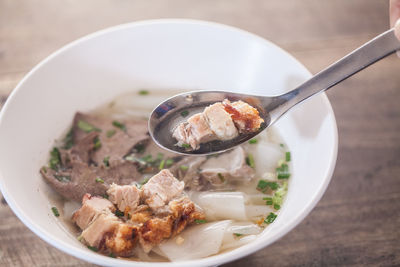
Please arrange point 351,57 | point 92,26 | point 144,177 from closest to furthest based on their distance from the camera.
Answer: point 351,57
point 144,177
point 92,26

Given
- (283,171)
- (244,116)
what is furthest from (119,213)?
(283,171)

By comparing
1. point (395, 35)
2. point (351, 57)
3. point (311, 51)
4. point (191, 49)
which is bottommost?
point (311, 51)

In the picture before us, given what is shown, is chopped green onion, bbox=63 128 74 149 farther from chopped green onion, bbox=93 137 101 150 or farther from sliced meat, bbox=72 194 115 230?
sliced meat, bbox=72 194 115 230

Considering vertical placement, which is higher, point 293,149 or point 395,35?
point 395,35

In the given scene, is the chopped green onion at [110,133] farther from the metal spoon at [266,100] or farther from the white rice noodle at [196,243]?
the white rice noodle at [196,243]

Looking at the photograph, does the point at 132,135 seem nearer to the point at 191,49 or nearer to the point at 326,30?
the point at 191,49

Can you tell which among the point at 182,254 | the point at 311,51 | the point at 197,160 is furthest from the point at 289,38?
the point at 182,254

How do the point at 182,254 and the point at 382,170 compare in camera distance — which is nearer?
the point at 182,254

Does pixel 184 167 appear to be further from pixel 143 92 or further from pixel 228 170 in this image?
pixel 143 92
